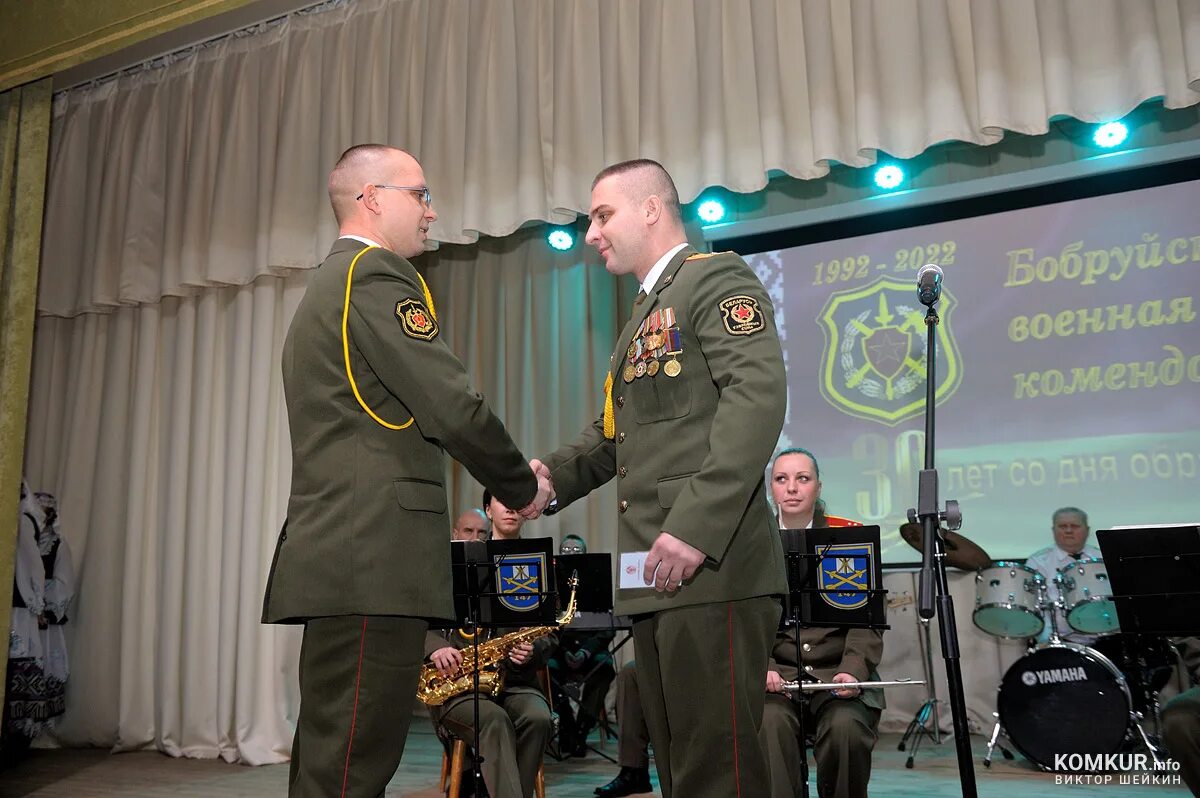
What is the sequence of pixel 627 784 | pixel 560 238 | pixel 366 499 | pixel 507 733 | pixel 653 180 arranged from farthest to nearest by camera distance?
pixel 560 238
pixel 627 784
pixel 507 733
pixel 653 180
pixel 366 499

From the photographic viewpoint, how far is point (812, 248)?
6195mm

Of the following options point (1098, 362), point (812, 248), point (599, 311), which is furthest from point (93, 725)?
point (1098, 362)

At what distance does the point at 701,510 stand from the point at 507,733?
75.7 inches

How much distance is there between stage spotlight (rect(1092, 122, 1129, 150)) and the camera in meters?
5.30

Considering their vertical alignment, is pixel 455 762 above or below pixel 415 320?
below

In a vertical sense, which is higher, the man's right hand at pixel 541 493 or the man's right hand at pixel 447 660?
the man's right hand at pixel 541 493

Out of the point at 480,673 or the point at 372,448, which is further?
the point at 480,673

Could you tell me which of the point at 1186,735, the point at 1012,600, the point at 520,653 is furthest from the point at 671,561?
the point at 1012,600

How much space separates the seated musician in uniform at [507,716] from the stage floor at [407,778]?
2.55 feet

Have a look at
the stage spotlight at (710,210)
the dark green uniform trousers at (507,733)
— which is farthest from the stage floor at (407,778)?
the stage spotlight at (710,210)

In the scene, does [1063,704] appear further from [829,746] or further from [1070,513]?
[829,746]

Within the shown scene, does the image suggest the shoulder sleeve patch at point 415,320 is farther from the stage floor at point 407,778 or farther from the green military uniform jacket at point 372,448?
the stage floor at point 407,778

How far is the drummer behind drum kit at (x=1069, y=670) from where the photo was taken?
4.29 m

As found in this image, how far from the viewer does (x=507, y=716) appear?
11.7ft
